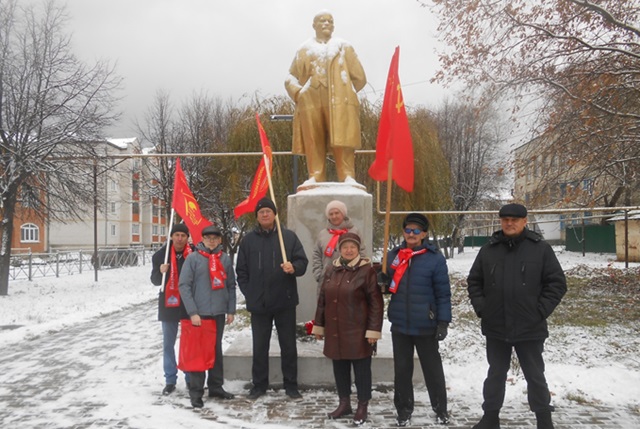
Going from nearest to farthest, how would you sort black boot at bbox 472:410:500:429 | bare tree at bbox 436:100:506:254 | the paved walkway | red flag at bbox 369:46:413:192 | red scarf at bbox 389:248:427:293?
black boot at bbox 472:410:500:429, red scarf at bbox 389:248:427:293, the paved walkway, red flag at bbox 369:46:413:192, bare tree at bbox 436:100:506:254

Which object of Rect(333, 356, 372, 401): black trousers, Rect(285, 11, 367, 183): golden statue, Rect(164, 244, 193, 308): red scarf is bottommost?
Rect(333, 356, 372, 401): black trousers

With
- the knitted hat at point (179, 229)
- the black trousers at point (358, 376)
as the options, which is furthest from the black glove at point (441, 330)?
the knitted hat at point (179, 229)

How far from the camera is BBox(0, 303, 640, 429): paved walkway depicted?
167 inches

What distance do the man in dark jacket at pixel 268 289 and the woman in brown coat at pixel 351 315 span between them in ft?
2.11

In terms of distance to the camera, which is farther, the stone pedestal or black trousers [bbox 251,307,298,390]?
the stone pedestal

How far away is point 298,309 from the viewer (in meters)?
5.88

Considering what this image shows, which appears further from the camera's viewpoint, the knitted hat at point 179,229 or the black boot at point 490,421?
the knitted hat at point 179,229

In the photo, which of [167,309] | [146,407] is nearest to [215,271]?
[167,309]

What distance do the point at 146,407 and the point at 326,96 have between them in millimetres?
3936

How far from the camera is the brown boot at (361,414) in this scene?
13.7ft

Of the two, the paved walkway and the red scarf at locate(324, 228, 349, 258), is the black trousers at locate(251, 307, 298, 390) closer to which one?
the paved walkway

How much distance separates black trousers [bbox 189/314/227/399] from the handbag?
7cm

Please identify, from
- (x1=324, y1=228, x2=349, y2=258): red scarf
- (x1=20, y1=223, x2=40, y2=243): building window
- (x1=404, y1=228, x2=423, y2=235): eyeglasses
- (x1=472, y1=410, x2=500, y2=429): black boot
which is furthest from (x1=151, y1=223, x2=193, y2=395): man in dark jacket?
(x1=20, y1=223, x2=40, y2=243): building window

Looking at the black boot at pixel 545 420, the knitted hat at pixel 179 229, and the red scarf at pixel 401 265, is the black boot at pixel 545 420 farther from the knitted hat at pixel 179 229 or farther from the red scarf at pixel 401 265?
the knitted hat at pixel 179 229
